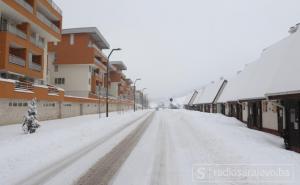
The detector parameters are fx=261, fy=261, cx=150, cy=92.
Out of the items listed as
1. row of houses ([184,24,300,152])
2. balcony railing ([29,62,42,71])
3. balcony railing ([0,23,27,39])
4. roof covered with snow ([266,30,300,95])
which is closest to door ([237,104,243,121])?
row of houses ([184,24,300,152])

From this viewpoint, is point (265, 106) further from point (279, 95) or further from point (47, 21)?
point (47, 21)

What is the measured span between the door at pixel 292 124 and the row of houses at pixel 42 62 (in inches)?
775

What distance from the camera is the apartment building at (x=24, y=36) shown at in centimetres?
2549

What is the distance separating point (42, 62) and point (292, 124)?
2962 cm

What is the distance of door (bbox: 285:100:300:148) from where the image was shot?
13547mm

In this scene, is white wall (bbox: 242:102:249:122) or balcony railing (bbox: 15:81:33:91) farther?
white wall (bbox: 242:102:249:122)

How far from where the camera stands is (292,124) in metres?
14.2

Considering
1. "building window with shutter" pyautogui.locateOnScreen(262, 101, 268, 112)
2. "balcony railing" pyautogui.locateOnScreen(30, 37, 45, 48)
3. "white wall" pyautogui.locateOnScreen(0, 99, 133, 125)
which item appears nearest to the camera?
"white wall" pyautogui.locateOnScreen(0, 99, 133, 125)

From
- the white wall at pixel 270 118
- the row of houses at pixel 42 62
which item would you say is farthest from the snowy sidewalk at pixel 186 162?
the row of houses at pixel 42 62

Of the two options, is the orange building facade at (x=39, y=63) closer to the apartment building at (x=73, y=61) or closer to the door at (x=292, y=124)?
the apartment building at (x=73, y=61)

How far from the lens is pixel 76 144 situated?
42.9ft

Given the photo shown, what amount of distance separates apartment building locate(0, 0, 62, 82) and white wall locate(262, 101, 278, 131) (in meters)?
24.4

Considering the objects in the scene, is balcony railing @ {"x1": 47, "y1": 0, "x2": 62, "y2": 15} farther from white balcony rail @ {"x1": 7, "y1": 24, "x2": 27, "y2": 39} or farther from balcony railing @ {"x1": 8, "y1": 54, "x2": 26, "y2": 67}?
balcony railing @ {"x1": 8, "y1": 54, "x2": 26, "y2": 67}

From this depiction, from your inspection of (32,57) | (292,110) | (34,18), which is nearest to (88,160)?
(292,110)
